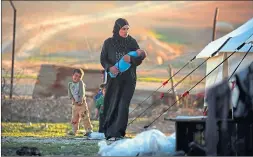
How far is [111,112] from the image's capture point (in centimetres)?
1208

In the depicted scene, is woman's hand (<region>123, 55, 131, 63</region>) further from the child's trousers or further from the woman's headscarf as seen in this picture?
the child's trousers

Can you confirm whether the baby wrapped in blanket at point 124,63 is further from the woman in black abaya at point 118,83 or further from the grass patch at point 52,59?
the grass patch at point 52,59

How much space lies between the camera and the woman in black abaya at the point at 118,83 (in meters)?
11.9

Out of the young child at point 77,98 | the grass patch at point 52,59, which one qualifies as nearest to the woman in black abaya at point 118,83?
the young child at point 77,98

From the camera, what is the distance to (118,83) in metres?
12.0

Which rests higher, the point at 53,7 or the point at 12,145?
the point at 53,7

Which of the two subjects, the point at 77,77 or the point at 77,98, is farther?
the point at 77,77

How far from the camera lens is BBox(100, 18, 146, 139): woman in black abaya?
11.9 m

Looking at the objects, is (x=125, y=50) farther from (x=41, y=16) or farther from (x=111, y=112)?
(x=41, y=16)

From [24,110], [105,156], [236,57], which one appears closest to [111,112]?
[105,156]

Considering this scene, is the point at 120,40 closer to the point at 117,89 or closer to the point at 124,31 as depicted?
the point at 124,31

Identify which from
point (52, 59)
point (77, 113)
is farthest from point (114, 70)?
point (52, 59)

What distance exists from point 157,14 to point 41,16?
4010mm

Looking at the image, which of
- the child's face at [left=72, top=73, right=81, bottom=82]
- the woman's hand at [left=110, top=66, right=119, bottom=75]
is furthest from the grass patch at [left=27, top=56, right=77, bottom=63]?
the woman's hand at [left=110, top=66, right=119, bottom=75]
